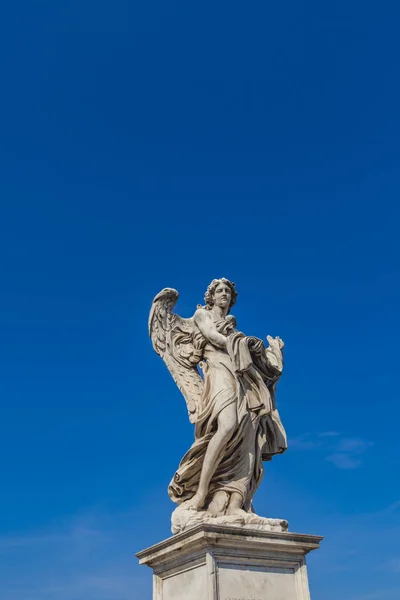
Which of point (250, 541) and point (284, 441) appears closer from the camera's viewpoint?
point (250, 541)

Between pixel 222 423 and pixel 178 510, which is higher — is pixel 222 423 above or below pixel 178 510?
above

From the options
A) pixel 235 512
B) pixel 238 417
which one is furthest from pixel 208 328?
pixel 235 512

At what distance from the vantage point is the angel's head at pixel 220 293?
1079cm

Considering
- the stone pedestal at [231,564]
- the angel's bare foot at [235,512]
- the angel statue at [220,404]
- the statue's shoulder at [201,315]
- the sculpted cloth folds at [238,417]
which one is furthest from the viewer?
the statue's shoulder at [201,315]

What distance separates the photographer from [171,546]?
28.5 feet

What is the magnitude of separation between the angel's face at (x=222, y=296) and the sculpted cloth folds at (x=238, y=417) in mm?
318

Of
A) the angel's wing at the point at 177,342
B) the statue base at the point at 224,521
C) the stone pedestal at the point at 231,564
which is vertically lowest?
the stone pedestal at the point at 231,564

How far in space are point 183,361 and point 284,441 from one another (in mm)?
2017

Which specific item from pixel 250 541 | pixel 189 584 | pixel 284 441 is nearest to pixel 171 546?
pixel 189 584

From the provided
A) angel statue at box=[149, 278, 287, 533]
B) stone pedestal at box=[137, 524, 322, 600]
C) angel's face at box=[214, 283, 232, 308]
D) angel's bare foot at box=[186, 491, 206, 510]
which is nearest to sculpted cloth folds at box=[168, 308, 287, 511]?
angel statue at box=[149, 278, 287, 533]

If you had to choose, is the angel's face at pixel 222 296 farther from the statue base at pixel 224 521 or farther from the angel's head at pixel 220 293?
the statue base at pixel 224 521

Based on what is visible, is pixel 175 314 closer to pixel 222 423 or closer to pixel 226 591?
pixel 222 423

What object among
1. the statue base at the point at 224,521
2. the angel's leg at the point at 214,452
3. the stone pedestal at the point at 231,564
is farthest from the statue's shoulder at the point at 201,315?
the stone pedestal at the point at 231,564

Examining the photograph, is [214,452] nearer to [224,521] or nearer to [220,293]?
[224,521]
